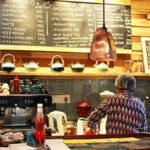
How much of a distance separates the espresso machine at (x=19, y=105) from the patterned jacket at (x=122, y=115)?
0.87 meters

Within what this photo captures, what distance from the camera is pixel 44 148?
182 centimetres

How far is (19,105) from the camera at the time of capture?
3.51 meters

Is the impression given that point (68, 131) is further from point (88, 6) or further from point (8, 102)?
point (88, 6)

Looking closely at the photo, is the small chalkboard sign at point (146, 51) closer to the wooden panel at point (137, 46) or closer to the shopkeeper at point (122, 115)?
the wooden panel at point (137, 46)

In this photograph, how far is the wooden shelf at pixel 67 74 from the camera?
3841mm

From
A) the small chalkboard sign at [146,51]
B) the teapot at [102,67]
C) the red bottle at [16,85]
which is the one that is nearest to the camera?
the red bottle at [16,85]

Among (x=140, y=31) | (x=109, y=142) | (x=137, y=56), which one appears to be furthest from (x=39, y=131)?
(x=140, y=31)

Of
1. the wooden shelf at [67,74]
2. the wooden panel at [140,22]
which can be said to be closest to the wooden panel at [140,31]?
the wooden panel at [140,22]

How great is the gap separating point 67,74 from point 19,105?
79 centimetres

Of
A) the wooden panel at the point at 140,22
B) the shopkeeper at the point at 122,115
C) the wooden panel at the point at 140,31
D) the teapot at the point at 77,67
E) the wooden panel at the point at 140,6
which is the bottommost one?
the shopkeeper at the point at 122,115

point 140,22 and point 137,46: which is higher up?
point 140,22

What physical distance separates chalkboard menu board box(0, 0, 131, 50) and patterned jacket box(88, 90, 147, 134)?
4.93 ft

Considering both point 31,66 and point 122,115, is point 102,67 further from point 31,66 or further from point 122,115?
point 122,115

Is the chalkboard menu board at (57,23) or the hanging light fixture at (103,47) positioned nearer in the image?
the hanging light fixture at (103,47)
